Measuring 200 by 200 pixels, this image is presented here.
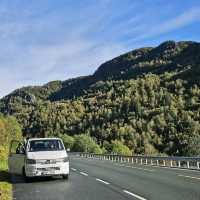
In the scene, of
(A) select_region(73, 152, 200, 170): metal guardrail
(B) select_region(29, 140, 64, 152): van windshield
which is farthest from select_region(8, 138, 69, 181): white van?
(A) select_region(73, 152, 200, 170): metal guardrail

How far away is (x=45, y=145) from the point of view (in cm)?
2161

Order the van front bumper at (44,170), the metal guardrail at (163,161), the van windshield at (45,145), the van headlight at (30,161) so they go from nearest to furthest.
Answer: the van front bumper at (44,170)
the van headlight at (30,161)
the van windshield at (45,145)
the metal guardrail at (163,161)

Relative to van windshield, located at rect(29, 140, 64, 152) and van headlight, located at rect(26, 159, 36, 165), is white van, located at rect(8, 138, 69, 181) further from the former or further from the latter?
van windshield, located at rect(29, 140, 64, 152)

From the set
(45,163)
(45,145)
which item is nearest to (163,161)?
(45,145)

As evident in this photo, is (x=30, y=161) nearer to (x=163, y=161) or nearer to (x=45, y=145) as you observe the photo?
(x=45, y=145)

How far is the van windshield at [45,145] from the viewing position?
70.0ft

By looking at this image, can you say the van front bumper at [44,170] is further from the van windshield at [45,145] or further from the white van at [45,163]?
the van windshield at [45,145]

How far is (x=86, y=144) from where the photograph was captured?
395 feet

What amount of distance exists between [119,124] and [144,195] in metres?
174

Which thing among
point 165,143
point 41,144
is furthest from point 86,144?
point 41,144

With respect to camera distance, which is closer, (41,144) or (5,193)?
(5,193)

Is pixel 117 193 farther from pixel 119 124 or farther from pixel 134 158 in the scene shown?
pixel 119 124

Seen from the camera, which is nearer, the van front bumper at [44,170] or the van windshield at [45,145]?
the van front bumper at [44,170]

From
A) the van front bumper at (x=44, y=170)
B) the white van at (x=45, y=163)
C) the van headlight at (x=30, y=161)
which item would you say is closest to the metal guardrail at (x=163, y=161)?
the white van at (x=45, y=163)
